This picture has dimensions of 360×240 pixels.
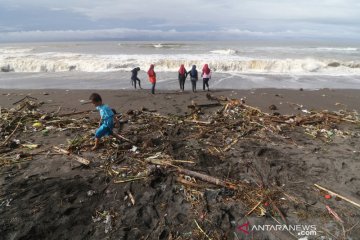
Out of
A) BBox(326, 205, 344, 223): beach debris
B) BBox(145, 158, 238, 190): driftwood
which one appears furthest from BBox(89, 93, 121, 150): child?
BBox(326, 205, 344, 223): beach debris

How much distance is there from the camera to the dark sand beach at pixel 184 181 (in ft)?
14.6

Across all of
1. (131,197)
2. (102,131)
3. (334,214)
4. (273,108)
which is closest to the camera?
(334,214)

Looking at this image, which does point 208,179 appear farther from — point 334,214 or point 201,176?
point 334,214

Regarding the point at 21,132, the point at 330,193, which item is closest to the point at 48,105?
the point at 21,132

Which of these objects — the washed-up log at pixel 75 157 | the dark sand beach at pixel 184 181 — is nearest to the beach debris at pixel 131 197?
Result: the dark sand beach at pixel 184 181

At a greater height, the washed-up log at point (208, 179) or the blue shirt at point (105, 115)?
the blue shirt at point (105, 115)

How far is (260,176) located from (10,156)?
5.60m

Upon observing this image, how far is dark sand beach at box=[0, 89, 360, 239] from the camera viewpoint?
4.44 m

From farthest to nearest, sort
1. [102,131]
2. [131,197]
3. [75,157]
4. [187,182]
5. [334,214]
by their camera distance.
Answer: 1. [102,131]
2. [75,157]
3. [187,182]
4. [131,197]
5. [334,214]

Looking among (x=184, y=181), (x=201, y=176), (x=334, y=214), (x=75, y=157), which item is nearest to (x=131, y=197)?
(x=184, y=181)

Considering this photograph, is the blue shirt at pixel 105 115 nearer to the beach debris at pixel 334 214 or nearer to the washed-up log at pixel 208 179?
the washed-up log at pixel 208 179

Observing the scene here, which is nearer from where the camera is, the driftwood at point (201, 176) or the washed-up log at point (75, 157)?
the driftwood at point (201, 176)

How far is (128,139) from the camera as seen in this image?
7.48 meters

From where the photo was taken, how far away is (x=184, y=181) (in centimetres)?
552
